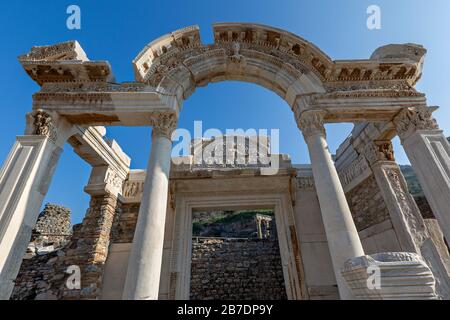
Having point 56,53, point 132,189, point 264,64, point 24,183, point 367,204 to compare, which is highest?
point 264,64

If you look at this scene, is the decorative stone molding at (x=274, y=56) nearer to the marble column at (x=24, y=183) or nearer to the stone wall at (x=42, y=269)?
the marble column at (x=24, y=183)

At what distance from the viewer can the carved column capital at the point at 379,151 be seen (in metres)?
6.56

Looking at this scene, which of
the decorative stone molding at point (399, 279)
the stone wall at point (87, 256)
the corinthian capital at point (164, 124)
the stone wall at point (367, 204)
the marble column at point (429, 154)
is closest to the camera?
the decorative stone molding at point (399, 279)

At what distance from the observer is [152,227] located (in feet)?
13.5

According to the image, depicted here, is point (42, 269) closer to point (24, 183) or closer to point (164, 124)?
Answer: point (24, 183)

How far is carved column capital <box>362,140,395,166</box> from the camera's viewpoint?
21.5 feet

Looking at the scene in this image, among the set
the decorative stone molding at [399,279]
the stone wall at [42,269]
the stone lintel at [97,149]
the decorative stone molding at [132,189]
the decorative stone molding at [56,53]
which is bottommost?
the decorative stone molding at [399,279]

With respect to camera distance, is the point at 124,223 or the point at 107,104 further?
the point at 124,223

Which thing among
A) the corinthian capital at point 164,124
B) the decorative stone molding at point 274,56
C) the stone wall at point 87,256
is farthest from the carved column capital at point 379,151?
the stone wall at point 87,256

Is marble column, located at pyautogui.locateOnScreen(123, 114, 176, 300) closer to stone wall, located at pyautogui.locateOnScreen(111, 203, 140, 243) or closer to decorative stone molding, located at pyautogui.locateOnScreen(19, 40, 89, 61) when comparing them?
decorative stone molding, located at pyautogui.locateOnScreen(19, 40, 89, 61)

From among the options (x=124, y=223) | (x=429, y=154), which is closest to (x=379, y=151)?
(x=429, y=154)

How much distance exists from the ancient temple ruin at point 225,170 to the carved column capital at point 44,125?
2 centimetres

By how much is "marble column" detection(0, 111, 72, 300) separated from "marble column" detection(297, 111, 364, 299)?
5.49 metres
